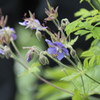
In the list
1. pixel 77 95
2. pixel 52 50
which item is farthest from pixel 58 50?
pixel 77 95

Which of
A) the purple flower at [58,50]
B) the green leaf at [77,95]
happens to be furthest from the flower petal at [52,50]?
the green leaf at [77,95]

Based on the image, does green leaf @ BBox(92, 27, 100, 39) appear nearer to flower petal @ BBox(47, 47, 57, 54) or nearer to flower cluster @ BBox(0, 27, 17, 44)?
flower petal @ BBox(47, 47, 57, 54)

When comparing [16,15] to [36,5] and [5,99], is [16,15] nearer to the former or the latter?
[36,5]

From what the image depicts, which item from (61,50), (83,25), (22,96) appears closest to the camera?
(83,25)

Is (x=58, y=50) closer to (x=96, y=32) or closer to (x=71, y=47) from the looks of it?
(x=71, y=47)

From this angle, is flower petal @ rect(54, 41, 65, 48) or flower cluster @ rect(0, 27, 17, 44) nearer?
flower petal @ rect(54, 41, 65, 48)

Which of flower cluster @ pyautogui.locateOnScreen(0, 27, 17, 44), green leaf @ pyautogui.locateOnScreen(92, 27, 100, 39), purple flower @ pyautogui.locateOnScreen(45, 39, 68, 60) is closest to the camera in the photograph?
green leaf @ pyautogui.locateOnScreen(92, 27, 100, 39)

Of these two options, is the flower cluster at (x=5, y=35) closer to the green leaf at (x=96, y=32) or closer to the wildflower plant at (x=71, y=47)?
Result: the wildflower plant at (x=71, y=47)

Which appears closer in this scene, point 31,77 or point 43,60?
point 43,60

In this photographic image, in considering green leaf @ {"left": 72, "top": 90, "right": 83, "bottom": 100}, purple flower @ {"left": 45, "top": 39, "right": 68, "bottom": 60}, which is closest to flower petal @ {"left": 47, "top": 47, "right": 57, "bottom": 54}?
purple flower @ {"left": 45, "top": 39, "right": 68, "bottom": 60}

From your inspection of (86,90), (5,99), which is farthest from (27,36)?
(86,90)

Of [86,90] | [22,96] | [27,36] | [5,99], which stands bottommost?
[86,90]
